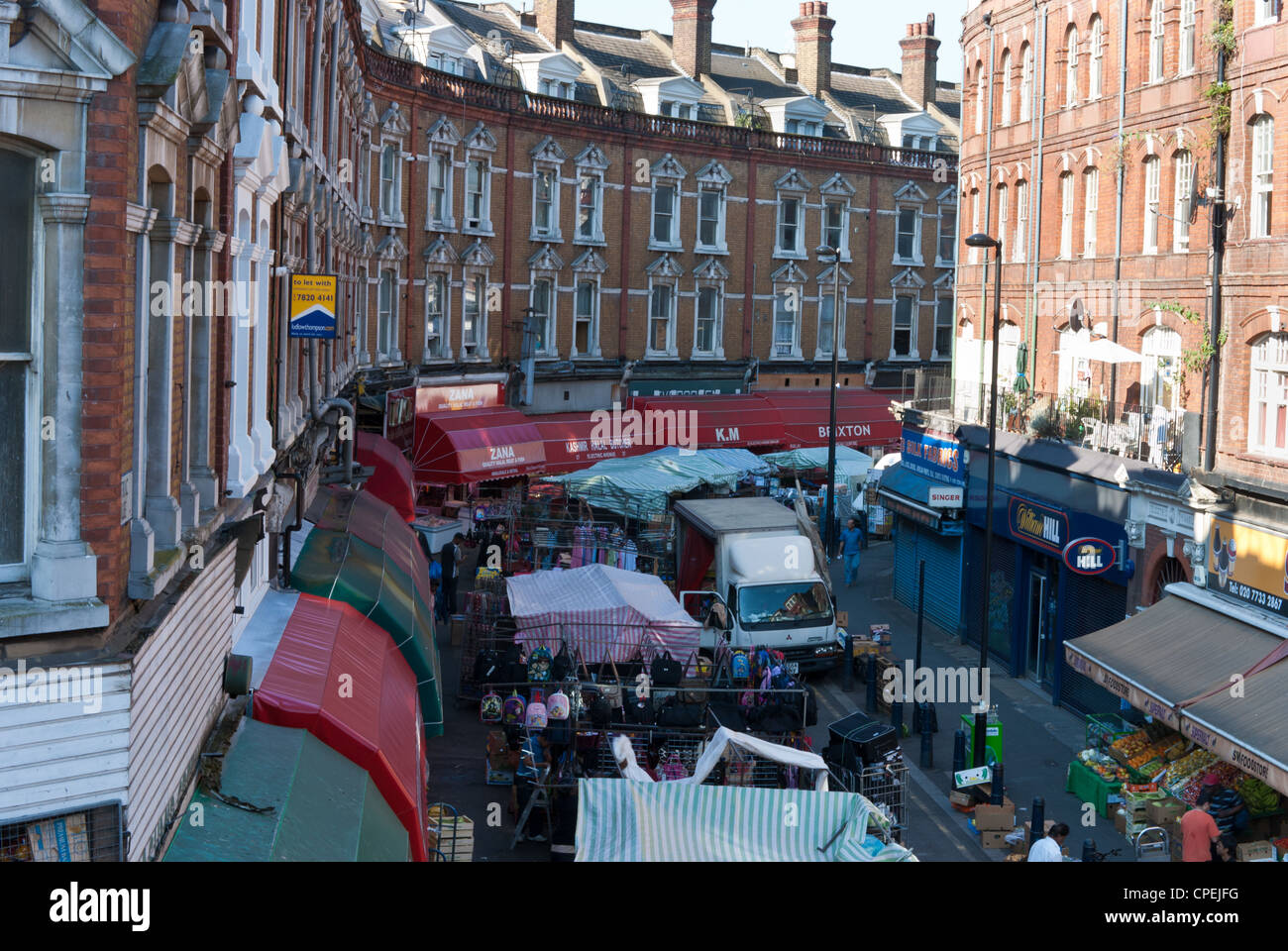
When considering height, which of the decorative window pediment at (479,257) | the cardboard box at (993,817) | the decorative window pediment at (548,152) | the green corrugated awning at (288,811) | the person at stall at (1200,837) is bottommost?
the cardboard box at (993,817)

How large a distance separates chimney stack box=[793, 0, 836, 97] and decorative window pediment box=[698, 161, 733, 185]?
368 inches

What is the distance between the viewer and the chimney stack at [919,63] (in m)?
59.4

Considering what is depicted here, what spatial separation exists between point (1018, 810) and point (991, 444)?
5751 millimetres

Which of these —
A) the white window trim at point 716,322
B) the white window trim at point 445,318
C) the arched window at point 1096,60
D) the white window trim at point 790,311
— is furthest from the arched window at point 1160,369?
the white window trim at point 790,311

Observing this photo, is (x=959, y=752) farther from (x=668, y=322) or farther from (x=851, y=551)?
(x=668, y=322)

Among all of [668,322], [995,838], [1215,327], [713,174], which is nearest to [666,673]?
[995,838]

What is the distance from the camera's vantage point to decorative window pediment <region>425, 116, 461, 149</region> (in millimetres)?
39250

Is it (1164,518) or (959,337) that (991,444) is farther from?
(959,337)

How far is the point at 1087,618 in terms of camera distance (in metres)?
23.2

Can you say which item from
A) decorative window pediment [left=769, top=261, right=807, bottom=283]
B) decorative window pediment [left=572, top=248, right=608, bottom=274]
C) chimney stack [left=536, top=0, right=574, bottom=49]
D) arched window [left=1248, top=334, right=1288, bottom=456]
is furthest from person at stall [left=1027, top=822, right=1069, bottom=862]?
chimney stack [left=536, top=0, right=574, bottom=49]

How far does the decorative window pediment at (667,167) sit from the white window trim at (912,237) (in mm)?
10671

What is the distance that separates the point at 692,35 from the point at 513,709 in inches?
1540

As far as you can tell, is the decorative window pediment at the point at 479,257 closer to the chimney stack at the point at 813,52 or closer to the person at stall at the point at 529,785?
the chimney stack at the point at 813,52
